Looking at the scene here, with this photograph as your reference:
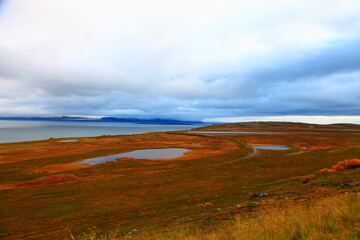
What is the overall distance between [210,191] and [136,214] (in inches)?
401

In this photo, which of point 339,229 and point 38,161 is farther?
point 38,161

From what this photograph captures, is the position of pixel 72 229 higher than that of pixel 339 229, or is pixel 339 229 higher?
pixel 339 229

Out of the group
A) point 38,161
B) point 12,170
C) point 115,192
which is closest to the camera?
point 115,192

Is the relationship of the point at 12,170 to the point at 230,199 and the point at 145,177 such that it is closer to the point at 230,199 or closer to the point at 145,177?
the point at 145,177

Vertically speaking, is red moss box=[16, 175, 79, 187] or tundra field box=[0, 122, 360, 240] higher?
tundra field box=[0, 122, 360, 240]

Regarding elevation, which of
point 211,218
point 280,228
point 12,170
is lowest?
point 12,170

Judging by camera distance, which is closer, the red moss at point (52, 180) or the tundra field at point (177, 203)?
the tundra field at point (177, 203)

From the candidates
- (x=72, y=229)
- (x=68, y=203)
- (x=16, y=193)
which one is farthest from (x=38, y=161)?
(x=72, y=229)

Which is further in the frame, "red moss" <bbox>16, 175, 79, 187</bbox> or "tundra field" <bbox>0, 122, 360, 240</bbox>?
"red moss" <bbox>16, 175, 79, 187</bbox>

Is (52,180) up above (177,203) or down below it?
below

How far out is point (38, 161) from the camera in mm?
54781

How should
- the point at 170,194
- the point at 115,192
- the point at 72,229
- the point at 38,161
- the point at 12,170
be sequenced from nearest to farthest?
the point at 72,229 → the point at 170,194 → the point at 115,192 → the point at 12,170 → the point at 38,161

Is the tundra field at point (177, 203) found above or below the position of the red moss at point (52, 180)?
above

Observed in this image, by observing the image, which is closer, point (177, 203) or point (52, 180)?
point (177, 203)
